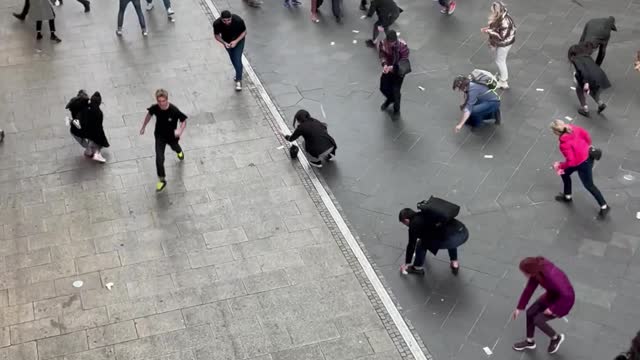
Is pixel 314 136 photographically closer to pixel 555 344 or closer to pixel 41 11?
pixel 555 344

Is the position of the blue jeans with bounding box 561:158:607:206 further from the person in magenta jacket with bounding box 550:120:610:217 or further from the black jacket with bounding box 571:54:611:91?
the black jacket with bounding box 571:54:611:91

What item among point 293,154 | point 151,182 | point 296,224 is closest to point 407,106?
point 293,154

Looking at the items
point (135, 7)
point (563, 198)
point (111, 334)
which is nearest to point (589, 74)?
point (563, 198)

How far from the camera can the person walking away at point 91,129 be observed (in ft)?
38.8

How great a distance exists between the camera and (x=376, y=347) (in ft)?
30.5

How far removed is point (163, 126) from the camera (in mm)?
11547

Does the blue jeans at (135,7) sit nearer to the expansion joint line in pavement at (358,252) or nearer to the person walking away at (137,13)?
the person walking away at (137,13)

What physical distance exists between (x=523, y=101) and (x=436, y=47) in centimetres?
238

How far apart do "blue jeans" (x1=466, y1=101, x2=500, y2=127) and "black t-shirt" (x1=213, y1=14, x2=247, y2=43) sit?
4.24 metres

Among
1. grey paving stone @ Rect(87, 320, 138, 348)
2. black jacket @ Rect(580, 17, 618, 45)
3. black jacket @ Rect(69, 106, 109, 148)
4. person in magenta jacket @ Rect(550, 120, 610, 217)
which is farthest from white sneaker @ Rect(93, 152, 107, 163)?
black jacket @ Rect(580, 17, 618, 45)

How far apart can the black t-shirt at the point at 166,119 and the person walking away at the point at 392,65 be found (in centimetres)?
357

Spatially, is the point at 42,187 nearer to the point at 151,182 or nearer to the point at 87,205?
the point at 87,205

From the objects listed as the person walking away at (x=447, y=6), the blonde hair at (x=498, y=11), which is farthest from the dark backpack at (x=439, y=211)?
the person walking away at (x=447, y=6)

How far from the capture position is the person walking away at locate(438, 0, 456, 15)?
16219 millimetres
